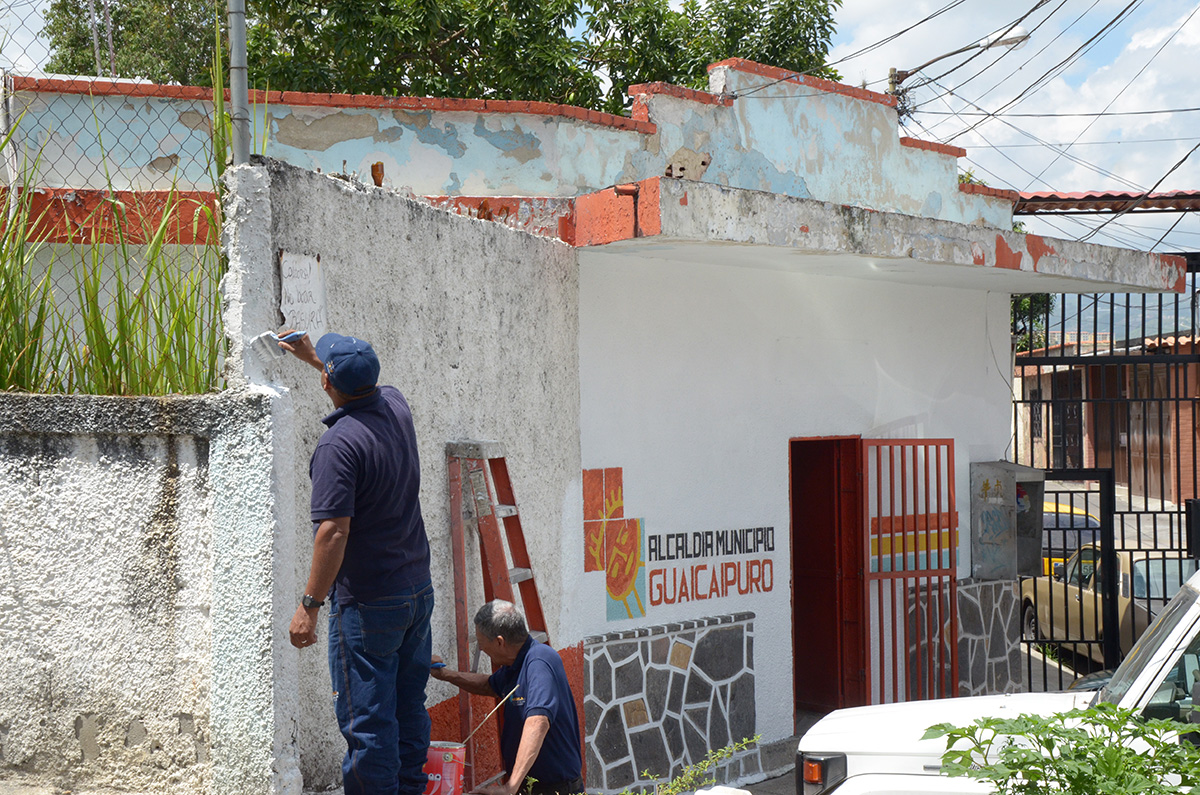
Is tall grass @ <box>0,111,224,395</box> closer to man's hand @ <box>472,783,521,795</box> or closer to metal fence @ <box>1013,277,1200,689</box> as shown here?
man's hand @ <box>472,783,521,795</box>

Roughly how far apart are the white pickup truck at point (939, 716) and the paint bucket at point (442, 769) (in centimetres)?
126

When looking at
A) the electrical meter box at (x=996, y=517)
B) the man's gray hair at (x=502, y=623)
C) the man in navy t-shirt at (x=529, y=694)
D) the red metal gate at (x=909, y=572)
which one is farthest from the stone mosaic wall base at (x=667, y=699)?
the electrical meter box at (x=996, y=517)

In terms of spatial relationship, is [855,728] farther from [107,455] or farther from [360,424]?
[107,455]

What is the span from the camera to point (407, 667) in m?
3.74

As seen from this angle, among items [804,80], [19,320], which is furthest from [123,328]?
[804,80]

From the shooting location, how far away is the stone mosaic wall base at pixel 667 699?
231 inches

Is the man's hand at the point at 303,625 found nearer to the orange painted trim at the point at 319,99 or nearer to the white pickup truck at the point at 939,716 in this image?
the white pickup truck at the point at 939,716

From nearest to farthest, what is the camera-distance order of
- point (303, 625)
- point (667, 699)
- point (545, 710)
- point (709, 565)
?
point (303, 625) → point (545, 710) → point (667, 699) → point (709, 565)

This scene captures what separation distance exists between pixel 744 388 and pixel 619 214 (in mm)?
1957

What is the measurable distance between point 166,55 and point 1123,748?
17.6 metres

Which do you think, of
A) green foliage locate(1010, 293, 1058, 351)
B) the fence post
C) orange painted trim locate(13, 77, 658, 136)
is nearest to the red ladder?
the fence post

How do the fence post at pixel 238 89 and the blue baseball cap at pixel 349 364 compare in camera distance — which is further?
the fence post at pixel 238 89

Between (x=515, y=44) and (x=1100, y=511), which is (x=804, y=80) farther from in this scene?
(x=515, y=44)

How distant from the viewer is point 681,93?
24.6ft
